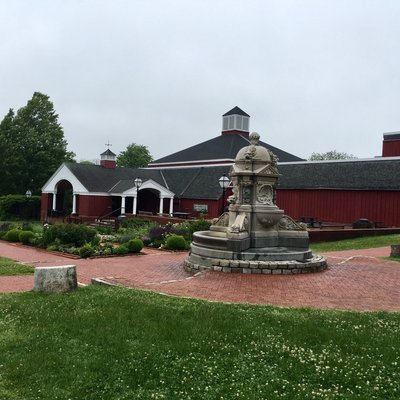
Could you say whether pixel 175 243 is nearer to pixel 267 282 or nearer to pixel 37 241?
pixel 37 241

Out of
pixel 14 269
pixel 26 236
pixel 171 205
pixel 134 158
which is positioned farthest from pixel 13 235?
pixel 134 158

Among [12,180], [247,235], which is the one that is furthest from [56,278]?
[12,180]

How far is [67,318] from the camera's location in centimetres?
743

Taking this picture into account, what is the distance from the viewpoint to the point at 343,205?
30859 millimetres

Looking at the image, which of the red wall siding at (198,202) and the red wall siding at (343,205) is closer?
the red wall siding at (343,205)

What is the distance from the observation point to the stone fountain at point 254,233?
42.3ft

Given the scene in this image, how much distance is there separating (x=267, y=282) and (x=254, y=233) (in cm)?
277

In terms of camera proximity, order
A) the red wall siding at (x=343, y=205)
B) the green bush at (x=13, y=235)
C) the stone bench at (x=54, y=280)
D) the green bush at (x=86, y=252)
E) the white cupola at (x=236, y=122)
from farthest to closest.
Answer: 1. the white cupola at (x=236, y=122)
2. the red wall siding at (x=343, y=205)
3. the green bush at (x=13, y=235)
4. the green bush at (x=86, y=252)
5. the stone bench at (x=54, y=280)

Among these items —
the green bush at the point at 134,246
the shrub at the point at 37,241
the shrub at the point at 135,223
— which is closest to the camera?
the green bush at the point at 134,246

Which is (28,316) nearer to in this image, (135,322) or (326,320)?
(135,322)

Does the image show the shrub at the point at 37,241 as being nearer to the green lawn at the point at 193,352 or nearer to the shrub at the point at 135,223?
the shrub at the point at 135,223

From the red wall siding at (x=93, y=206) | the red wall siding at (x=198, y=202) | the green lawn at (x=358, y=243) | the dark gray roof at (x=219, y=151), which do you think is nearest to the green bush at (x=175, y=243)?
the green lawn at (x=358, y=243)

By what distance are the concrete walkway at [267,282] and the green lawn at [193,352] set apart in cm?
137

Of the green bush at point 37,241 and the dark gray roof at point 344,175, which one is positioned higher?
the dark gray roof at point 344,175
